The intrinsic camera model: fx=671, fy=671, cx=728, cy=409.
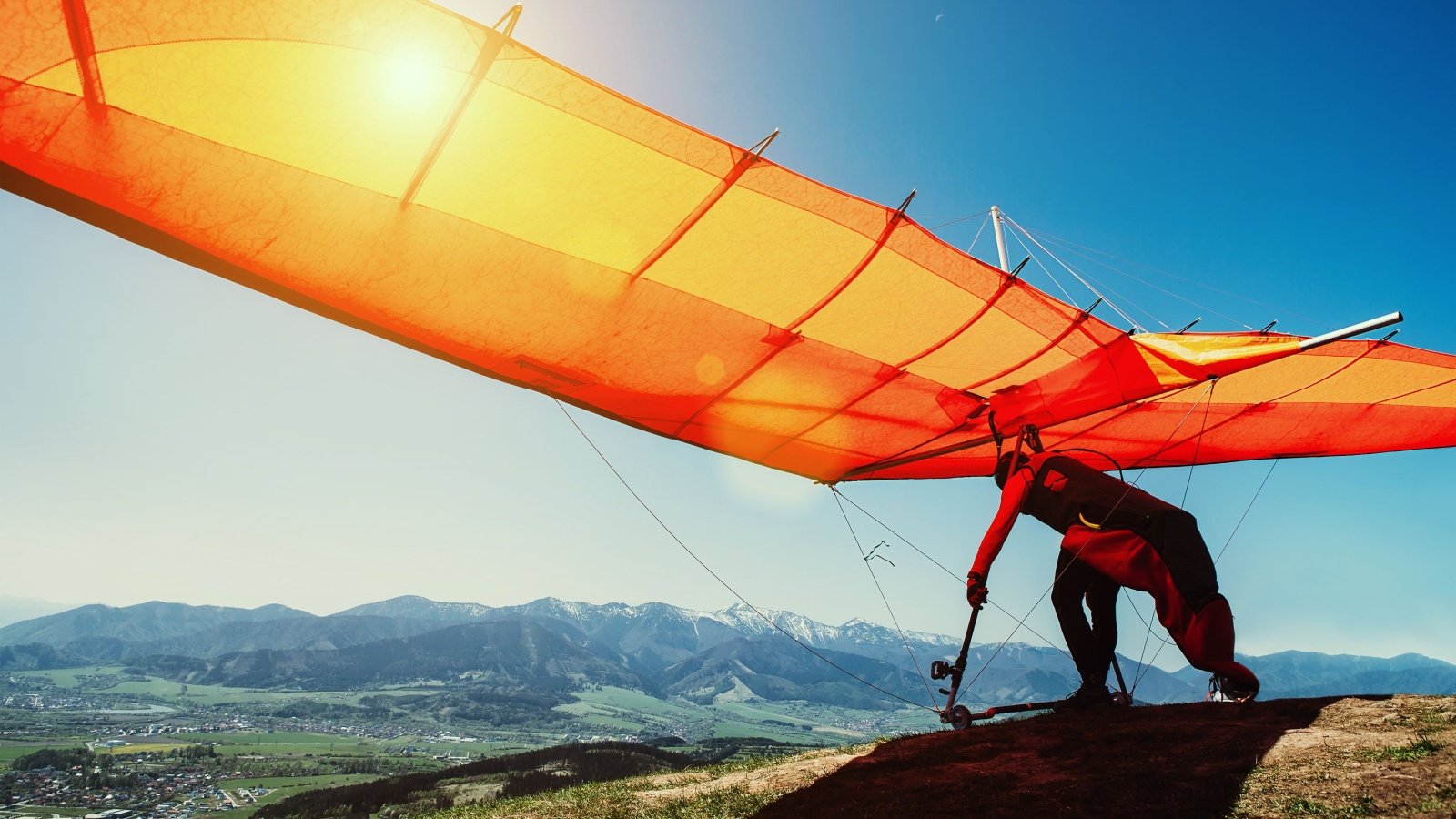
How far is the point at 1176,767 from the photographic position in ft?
15.5

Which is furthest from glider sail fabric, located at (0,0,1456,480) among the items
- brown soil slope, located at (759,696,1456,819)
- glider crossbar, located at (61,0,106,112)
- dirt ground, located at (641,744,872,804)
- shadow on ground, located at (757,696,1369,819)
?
dirt ground, located at (641,744,872,804)

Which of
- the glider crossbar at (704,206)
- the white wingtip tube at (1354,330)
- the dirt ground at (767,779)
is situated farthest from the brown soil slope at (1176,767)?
the glider crossbar at (704,206)

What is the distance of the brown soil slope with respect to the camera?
3.92 meters

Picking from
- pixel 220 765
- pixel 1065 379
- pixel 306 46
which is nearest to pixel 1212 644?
pixel 1065 379

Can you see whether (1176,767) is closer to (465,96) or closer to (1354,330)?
(1354,330)

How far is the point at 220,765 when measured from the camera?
15138 cm

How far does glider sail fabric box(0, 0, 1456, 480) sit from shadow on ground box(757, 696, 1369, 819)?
338cm

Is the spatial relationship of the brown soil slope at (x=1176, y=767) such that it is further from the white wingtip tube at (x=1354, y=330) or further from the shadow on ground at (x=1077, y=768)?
the white wingtip tube at (x=1354, y=330)

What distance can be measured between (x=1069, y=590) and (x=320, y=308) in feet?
27.2

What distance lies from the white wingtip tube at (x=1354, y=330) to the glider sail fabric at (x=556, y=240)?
25 cm

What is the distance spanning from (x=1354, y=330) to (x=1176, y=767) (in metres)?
4.08

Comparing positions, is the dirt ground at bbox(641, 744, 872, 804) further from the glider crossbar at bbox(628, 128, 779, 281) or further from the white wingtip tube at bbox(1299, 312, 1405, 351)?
the white wingtip tube at bbox(1299, 312, 1405, 351)

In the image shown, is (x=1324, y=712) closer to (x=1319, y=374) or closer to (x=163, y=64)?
(x=1319, y=374)

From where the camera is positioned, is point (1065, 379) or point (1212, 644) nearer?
point (1212, 644)
